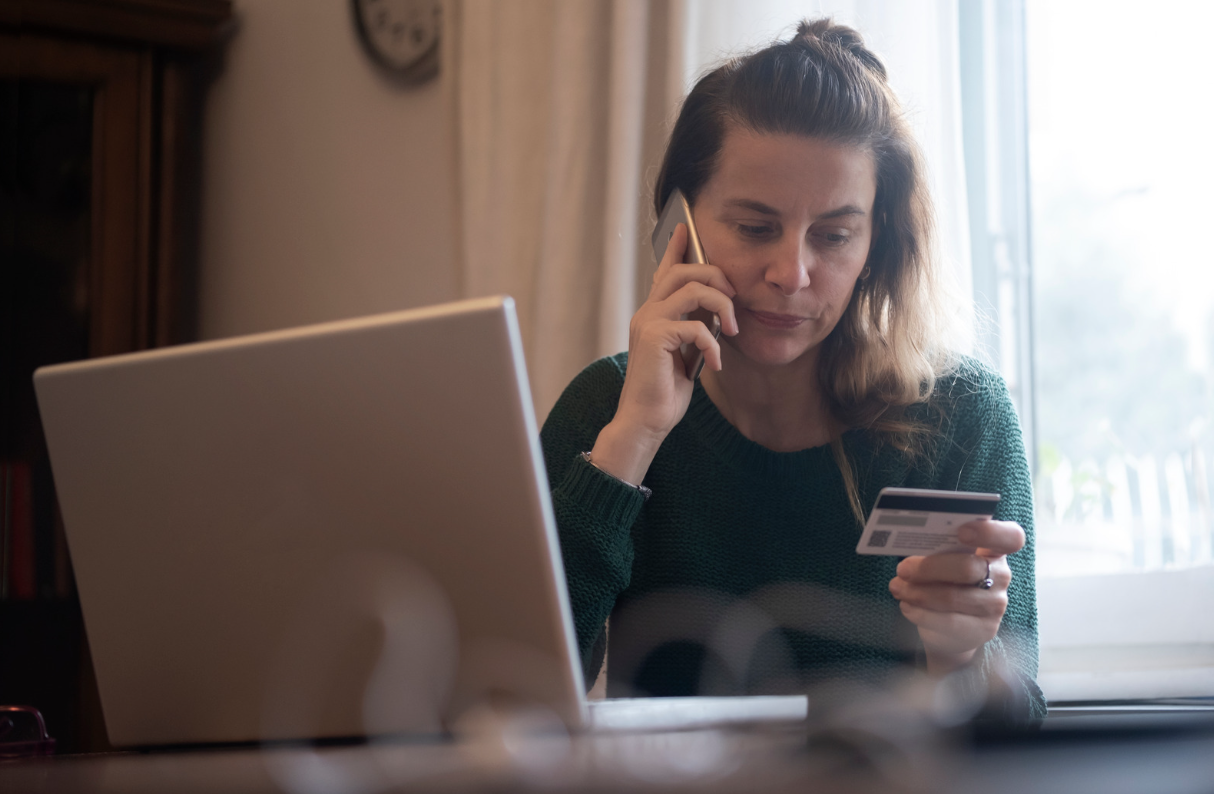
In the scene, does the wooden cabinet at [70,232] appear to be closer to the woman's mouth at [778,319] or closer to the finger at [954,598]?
the woman's mouth at [778,319]

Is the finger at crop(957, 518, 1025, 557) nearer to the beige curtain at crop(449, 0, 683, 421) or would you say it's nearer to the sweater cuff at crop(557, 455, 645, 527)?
the sweater cuff at crop(557, 455, 645, 527)

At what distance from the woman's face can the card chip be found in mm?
388

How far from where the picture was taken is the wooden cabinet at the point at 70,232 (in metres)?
2.22

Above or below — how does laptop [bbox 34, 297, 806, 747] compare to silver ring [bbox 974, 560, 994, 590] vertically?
above

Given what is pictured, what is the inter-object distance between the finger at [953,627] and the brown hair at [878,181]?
0.29m

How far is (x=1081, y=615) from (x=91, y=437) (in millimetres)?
1260

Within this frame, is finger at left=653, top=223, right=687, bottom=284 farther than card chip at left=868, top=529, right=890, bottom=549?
Yes

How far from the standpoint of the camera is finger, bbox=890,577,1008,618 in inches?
31.5

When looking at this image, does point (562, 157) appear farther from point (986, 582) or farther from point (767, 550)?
point (986, 582)

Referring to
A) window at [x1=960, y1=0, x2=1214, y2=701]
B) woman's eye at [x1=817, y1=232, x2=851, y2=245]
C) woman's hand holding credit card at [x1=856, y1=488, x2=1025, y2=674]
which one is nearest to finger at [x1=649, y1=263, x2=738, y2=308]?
woman's eye at [x1=817, y1=232, x2=851, y2=245]

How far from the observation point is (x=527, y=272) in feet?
6.07

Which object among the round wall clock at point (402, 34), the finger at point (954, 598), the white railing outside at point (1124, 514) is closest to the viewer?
the finger at point (954, 598)

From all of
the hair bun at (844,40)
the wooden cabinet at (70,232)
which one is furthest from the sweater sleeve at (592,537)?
the wooden cabinet at (70,232)

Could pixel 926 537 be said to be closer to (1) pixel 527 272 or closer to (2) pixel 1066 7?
(2) pixel 1066 7
